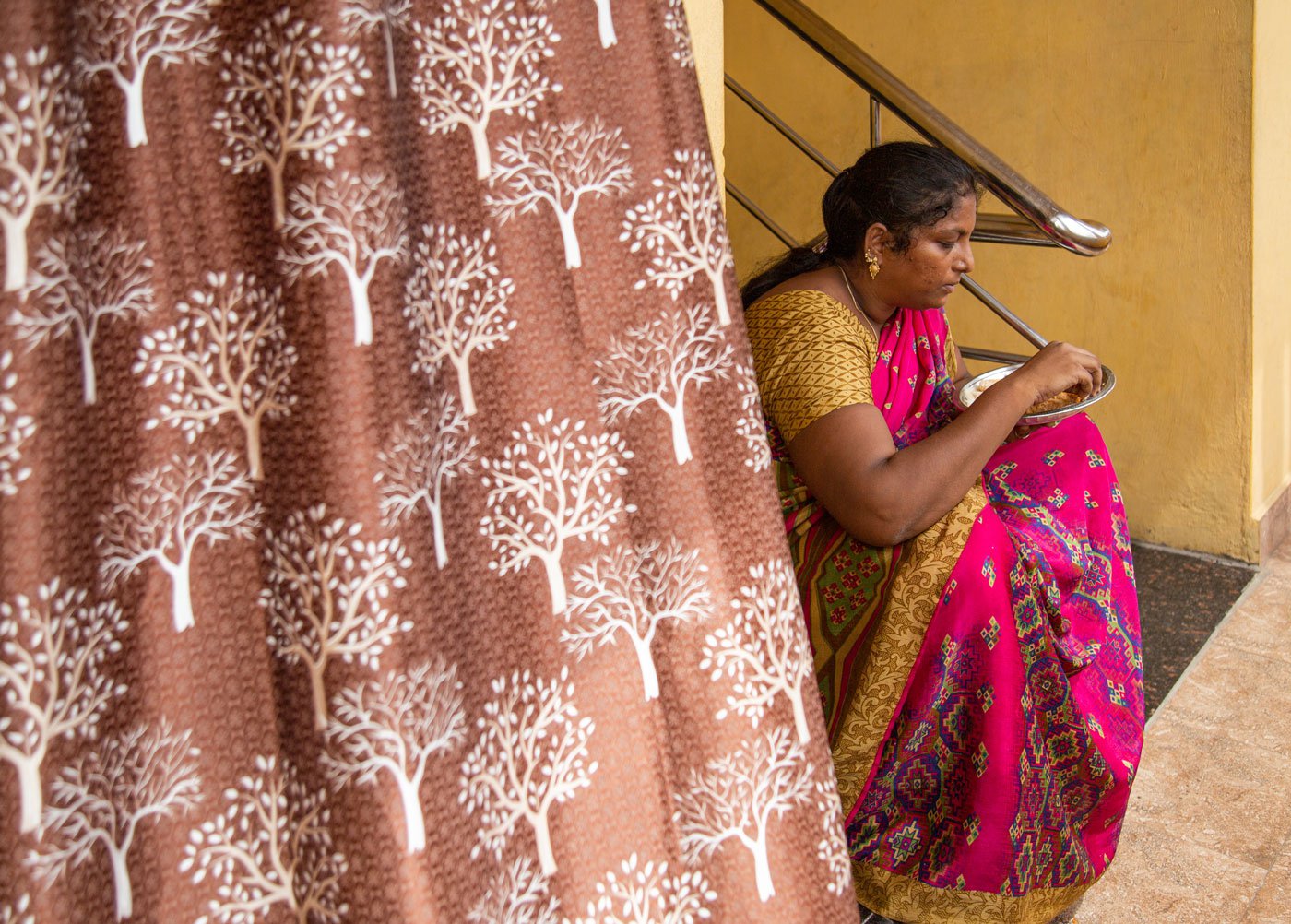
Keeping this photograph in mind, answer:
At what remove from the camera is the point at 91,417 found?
0.85 m

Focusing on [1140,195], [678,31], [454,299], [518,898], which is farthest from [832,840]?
[1140,195]

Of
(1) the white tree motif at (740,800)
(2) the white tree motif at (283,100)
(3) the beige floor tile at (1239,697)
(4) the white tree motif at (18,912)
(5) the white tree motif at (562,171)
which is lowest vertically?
(3) the beige floor tile at (1239,697)

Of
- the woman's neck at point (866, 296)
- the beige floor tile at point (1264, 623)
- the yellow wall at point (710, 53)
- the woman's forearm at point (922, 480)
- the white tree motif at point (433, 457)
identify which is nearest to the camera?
the white tree motif at point (433, 457)

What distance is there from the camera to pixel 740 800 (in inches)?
40.6

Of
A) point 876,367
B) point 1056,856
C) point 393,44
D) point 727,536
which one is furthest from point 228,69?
point 1056,856

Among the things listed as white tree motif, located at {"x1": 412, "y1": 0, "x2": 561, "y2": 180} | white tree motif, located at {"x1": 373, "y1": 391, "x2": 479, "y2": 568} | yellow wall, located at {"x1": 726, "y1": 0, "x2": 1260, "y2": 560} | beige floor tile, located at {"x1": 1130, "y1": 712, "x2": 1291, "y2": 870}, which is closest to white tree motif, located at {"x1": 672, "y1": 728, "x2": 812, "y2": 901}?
white tree motif, located at {"x1": 373, "y1": 391, "x2": 479, "y2": 568}

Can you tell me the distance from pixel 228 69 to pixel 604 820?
0.72m

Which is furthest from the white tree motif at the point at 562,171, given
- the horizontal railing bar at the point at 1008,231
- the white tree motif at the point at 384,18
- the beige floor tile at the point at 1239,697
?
the beige floor tile at the point at 1239,697

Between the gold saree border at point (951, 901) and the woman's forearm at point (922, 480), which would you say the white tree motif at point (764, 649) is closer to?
the woman's forearm at point (922, 480)

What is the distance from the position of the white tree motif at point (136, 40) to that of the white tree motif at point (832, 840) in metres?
0.83

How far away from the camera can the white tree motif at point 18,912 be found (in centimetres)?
83

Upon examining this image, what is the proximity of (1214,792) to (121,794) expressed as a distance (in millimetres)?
1872

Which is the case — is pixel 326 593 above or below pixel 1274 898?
above

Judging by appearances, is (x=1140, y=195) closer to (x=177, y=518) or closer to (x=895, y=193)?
(x=895, y=193)
